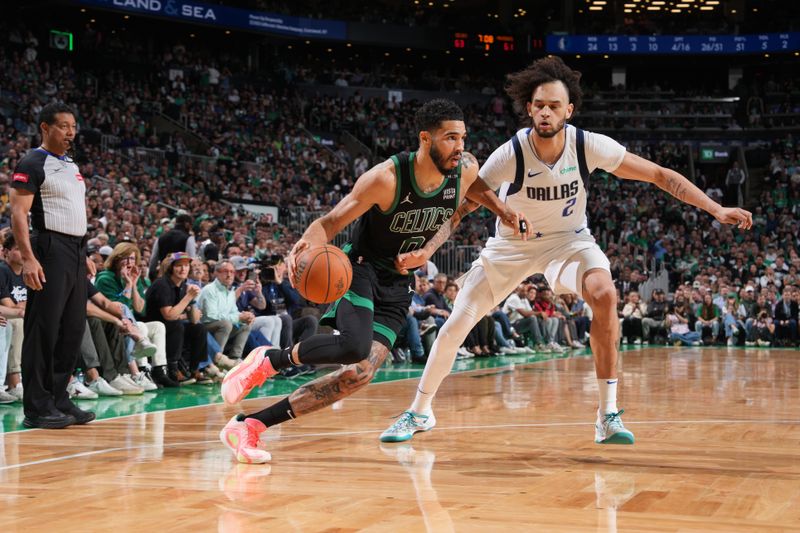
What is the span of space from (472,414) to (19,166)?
12.0 feet

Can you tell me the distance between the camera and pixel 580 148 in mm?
5938

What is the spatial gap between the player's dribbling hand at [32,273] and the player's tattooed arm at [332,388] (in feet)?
6.55

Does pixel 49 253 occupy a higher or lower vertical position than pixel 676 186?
lower

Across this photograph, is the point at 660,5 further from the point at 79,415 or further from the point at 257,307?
the point at 79,415

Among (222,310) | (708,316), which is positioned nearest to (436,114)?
(222,310)

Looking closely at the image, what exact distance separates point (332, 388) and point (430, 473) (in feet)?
2.72

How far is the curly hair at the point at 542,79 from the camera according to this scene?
19.6 ft

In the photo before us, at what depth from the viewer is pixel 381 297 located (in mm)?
5484

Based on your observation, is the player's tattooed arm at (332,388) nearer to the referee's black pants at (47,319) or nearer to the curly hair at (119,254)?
the referee's black pants at (47,319)

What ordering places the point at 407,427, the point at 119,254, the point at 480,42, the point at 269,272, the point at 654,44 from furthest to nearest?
the point at 654,44 → the point at 480,42 → the point at 269,272 → the point at 119,254 → the point at 407,427

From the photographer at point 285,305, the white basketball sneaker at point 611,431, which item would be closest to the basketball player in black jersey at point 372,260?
the white basketball sneaker at point 611,431

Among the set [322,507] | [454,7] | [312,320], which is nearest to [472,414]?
[322,507]

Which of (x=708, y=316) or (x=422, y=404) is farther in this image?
A: (x=708, y=316)

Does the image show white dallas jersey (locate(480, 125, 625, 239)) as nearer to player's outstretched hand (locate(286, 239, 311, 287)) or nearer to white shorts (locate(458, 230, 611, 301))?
white shorts (locate(458, 230, 611, 301))
